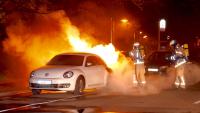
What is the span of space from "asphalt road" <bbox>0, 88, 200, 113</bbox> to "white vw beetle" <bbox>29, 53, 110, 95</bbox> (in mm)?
355

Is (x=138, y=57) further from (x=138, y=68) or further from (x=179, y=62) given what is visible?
(x=179, y=62)

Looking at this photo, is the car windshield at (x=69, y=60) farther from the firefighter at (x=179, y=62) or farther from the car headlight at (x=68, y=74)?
the firefighter at (x=179, y=62)

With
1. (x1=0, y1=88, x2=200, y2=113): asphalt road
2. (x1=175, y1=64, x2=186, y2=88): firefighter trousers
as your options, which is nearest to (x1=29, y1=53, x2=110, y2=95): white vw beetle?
(x1=0, y1=88, x2=200, y2=113): asphalt road

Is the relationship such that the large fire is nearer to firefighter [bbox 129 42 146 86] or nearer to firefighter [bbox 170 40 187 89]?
firefighter [bbox 129 42 146 86]

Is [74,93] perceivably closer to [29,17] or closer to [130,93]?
[130,93]

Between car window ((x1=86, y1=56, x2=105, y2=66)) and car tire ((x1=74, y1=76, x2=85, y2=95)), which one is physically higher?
car window ((x1=86, y1=56, x2=105, y2=66))

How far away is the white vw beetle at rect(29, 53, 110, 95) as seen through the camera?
17.4 metres

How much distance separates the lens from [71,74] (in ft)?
57.5

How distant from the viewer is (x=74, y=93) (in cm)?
1778

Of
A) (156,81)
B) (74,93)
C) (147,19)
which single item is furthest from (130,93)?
(147,19)

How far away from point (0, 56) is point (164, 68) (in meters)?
10.4

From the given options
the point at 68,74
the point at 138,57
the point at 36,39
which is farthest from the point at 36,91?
the point at 36,39

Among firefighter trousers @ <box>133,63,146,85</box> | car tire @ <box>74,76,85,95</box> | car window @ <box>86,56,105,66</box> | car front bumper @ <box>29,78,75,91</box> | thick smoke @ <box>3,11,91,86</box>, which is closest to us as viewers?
car front bumper @ <box>29,78,75,91</box>

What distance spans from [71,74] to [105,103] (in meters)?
2.49
